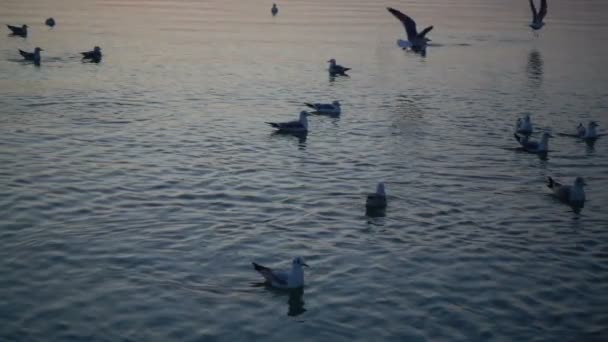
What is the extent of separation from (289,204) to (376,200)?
2574 mm

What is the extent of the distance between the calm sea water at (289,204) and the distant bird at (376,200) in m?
0.42

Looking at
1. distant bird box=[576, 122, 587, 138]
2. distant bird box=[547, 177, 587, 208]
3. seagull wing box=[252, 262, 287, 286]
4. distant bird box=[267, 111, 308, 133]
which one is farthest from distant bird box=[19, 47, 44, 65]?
distant bird box=[547, 177, 587, 208]

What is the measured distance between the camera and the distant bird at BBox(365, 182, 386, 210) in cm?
2078

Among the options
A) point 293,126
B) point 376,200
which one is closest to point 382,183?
point 376,200

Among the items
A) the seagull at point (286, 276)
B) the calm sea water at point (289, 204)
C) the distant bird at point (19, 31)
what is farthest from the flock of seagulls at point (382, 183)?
the distant bird at point (19, 31)

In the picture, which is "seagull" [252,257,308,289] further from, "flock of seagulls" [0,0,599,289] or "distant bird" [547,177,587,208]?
"distant bird" [547,177,587,208]

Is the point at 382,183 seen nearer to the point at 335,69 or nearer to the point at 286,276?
the point at 286,276

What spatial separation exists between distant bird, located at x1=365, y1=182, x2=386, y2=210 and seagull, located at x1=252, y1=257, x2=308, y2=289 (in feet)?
17.5

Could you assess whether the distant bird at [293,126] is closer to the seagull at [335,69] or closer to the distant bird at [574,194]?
the distant bird at [574,194]

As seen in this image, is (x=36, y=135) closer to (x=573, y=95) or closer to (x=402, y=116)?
(x=402, y=116)

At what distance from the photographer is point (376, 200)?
821 inches

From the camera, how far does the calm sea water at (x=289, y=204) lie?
1490cm

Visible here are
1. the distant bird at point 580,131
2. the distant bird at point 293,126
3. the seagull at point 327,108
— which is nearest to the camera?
the distant bird at point 293,126

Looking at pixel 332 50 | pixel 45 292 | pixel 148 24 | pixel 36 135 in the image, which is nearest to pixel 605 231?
pixel 45 292
